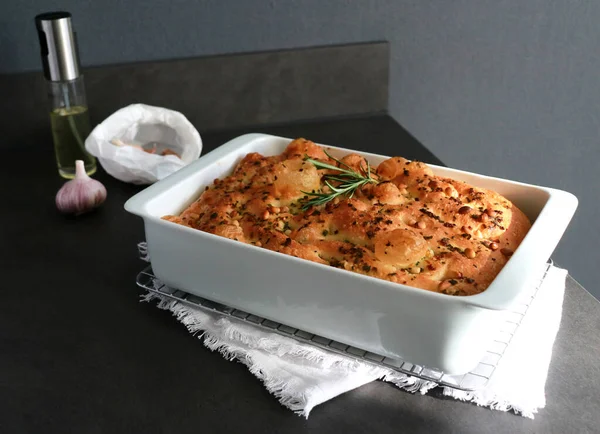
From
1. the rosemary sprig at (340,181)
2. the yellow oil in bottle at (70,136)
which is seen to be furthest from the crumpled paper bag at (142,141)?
the rosemary sprig at (340,181)

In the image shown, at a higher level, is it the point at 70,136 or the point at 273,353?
the point at 70,136

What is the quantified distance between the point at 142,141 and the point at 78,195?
0.95 ft

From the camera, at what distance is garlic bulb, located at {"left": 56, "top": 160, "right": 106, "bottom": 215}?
1.39 metres

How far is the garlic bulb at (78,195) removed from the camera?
1390 millimetres

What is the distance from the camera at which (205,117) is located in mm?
1780

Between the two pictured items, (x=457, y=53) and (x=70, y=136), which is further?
(x=457, y=53)

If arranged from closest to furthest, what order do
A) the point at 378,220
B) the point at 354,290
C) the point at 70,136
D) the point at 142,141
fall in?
the point at 354,290
the point at 378,220
the point at 70,136
the point at 142,141

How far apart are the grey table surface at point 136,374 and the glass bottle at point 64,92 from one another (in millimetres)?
289

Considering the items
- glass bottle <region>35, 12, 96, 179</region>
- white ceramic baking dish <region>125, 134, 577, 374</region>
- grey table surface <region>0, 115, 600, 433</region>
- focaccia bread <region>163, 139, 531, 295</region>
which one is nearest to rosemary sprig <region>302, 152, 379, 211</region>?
focaccia bread <region>163, 139, 531, 295</region>

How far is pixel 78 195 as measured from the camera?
139 centimetres

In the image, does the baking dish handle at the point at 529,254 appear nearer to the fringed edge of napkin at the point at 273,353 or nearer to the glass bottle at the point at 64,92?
the fringed edge of napkin at the point at 273,353

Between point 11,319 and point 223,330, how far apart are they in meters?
0.35

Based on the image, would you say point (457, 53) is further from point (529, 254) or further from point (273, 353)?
point (273, 353)

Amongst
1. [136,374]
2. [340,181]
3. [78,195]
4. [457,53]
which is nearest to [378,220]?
[340,181]
